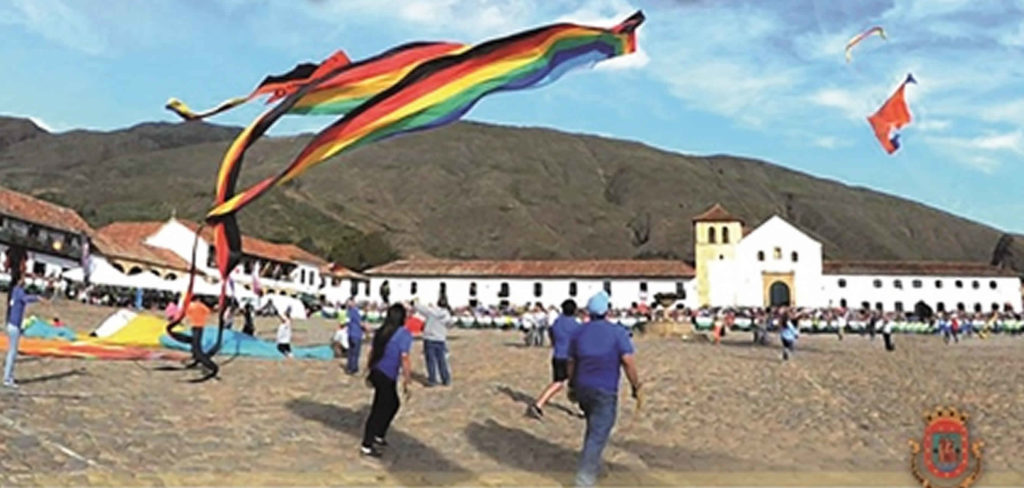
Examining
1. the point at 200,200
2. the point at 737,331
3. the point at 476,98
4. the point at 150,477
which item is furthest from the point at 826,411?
the point at 200,200

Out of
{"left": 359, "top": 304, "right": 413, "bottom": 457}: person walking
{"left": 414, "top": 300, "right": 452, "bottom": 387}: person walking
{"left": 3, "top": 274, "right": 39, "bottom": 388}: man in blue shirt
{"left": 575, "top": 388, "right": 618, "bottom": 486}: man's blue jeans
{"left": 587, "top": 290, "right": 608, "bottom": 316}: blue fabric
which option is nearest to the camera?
{"left": 575, "top": 388, "right": 618, "bottom": 486}: man's blue jeans

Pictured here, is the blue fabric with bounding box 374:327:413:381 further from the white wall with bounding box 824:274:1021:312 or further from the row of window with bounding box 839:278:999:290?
the row of window with bounding box 839:278:999:290

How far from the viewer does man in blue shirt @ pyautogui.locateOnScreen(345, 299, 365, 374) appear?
17.6 metres

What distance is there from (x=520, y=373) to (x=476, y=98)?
30.8 feet

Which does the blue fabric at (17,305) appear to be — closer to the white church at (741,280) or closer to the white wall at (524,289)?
the white church at (741,280)

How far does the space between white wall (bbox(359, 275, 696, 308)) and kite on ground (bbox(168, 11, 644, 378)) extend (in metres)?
74.5

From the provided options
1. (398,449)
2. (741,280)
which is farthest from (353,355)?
(741,280)

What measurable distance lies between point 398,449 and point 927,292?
285 ft

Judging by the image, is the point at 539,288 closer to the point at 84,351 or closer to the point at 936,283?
the point at 936,283

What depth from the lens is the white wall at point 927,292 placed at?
278ft

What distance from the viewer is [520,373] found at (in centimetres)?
1750

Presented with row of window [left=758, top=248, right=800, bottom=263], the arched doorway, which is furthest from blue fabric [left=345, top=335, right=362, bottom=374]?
row of window [left=758, top=248, right=800, bottom=263]

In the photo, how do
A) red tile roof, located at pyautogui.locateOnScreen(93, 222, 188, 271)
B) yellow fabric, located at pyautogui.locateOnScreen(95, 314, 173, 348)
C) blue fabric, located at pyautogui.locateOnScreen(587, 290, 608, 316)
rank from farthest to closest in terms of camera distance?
red tile roof, located at pyautogui.locateOnScreen(93, 222, 188, 271) < yellow fabric, located at pyautogui.locateOnScreen(95, 314, 173, 348) < blue fabric, located at pyautogui.locateOnScreen(587, 290, 608, 316)

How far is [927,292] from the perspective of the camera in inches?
3393
